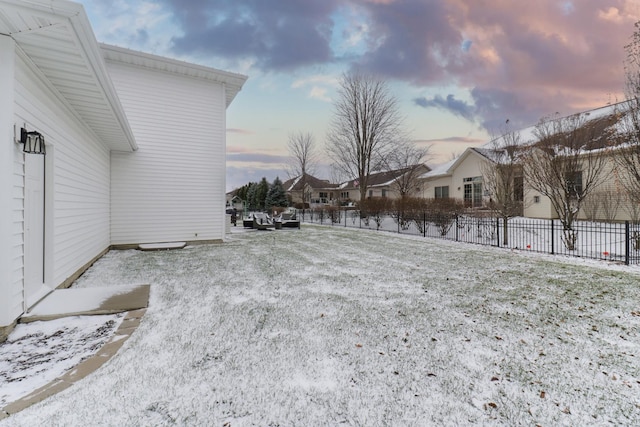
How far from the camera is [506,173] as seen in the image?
11.0 meters

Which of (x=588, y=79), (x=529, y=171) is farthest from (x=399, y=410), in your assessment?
(x=588, y=79)

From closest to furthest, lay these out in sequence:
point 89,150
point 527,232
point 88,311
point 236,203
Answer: point 88,311 < point 89,150 < point 527,232 < point 236,203

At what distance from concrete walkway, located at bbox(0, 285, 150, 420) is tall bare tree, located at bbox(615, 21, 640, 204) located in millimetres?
11288

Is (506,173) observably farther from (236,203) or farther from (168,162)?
(236,203)

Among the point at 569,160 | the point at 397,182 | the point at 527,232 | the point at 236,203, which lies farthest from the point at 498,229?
the point at 236,203

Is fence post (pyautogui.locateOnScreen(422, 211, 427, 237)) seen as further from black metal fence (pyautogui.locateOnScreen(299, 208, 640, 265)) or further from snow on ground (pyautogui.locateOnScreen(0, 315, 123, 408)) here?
snow on ground (pyautogui.locateOnScreen(0, 315, 123, 408))

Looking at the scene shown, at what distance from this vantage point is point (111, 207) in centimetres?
929

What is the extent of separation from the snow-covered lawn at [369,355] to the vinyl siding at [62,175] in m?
0.81

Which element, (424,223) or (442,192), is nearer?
(424,223)

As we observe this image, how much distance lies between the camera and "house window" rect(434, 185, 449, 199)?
24.1 metres

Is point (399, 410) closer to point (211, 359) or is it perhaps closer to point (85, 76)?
point (211, 359)

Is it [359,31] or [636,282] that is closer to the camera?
[636,282]

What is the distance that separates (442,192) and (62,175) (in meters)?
24.0

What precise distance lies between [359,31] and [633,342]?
12.5 m
